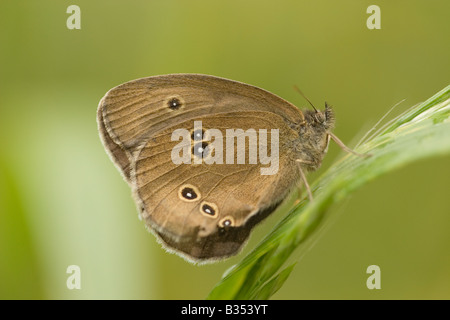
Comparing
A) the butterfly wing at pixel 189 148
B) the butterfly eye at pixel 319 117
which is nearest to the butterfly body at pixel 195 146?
the butterfly wing at pixel 189 148

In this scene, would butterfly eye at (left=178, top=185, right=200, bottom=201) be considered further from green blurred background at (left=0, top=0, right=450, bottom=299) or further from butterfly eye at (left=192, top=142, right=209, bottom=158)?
green blurred background at (left=0, top=0, right=450, bottom=299)

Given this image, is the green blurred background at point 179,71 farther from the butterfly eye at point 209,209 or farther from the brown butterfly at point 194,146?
the butterfly eye at point 209,209

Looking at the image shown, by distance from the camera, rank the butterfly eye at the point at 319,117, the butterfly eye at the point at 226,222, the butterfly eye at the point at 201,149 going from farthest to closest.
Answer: the butterfly eye at the point at 319,117, the butterfly eye at the point at 201,149, the butterfly eye at the point at 226,222

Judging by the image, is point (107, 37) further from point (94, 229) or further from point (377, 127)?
point (377, 127)

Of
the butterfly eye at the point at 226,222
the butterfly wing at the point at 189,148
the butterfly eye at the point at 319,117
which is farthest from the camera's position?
the butterfly eye at the point at 319,117

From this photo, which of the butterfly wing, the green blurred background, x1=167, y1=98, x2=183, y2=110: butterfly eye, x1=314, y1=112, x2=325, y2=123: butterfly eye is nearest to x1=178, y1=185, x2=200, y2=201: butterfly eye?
the butterfly wing

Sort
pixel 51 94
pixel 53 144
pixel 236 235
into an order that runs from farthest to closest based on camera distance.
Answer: pixel 51 94 < pixel 53 144 < pixel 236 235

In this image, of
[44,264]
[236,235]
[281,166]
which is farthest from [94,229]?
[281,166]

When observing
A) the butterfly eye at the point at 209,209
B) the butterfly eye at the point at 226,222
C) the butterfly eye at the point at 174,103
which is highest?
the butterfly eye at the point at 174,103
